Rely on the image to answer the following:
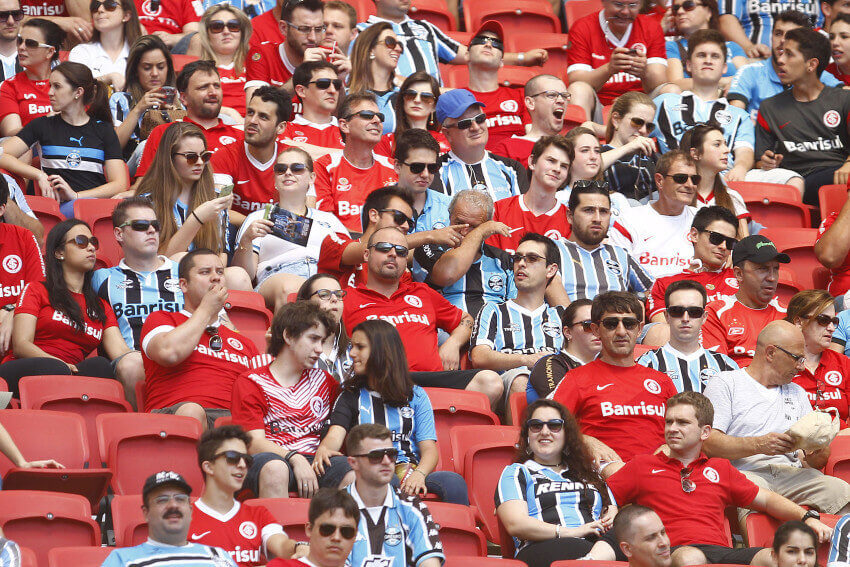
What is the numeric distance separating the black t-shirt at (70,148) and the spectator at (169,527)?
3.40m

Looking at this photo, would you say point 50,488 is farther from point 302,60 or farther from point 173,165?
point 302,60

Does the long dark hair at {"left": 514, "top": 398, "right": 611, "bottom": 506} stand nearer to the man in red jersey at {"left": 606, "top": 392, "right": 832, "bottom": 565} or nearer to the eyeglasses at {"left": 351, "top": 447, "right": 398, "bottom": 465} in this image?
the man in red jersey at {"left": 606, "top": 392, "right": 832, "bottom": 565}

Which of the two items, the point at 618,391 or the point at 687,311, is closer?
the point at 618,391

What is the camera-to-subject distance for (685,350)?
6.13 m

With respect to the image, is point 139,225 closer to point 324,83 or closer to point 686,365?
point 324,83

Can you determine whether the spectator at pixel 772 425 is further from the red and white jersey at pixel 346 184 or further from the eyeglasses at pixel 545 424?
the red and white jersey at pixel 346 184

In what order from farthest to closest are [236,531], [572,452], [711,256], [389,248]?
[711,256] < [389,248] < [572,452] < [236,531]

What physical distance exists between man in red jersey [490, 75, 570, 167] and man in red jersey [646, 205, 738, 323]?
51.8 inches

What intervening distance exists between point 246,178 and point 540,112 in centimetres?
178

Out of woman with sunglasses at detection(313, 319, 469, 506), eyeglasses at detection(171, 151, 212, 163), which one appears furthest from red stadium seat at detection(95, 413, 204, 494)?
eyeglasses at detection(171, 151, 212, 163)

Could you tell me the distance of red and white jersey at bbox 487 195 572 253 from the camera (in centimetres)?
724

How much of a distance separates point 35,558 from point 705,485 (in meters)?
2.40

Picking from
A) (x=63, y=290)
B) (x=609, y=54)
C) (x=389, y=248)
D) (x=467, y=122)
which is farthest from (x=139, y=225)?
(x=609, y=54)

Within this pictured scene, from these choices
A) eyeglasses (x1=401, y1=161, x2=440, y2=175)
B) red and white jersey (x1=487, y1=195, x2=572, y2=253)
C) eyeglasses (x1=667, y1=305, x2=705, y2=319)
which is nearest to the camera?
eyeglasses (x1=667, y1=305, x2=705, y2=319)
